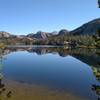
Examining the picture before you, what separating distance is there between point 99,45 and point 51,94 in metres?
22.4

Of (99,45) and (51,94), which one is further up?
(99,45)

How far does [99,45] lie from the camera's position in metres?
16.1

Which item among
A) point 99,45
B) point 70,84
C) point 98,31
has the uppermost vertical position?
point 98,31

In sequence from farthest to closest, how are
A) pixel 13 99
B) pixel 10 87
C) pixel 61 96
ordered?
pixel 10 87 < pixel 61 96 < pixel 13 99

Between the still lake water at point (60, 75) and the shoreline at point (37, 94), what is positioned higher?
the shoreline at point (37, 94)

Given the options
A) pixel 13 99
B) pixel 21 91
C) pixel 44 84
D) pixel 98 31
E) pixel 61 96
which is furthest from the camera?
pixel 44 84

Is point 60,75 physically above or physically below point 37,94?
below

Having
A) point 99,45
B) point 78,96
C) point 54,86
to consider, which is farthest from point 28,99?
point 99,45

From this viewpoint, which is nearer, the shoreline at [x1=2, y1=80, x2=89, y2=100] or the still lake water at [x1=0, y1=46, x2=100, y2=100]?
the shoreline at [x1=2, y1=80, x2=89, y2=100]

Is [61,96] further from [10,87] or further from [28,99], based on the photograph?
[10,87]

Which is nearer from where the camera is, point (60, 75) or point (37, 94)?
point (37, 94)

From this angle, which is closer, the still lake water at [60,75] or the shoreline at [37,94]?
the shoreline at [37,94]

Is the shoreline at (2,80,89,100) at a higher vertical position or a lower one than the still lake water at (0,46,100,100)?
higher

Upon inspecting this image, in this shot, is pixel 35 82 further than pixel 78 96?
Yes
